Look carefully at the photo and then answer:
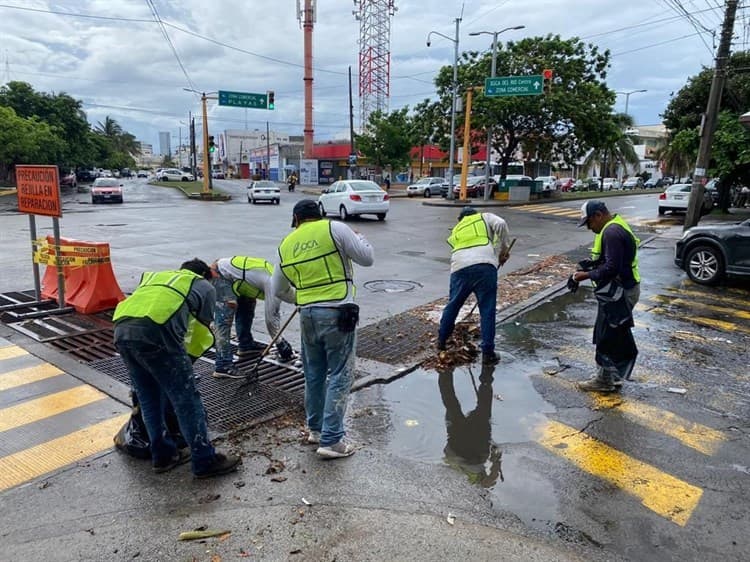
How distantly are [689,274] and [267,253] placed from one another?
8.99m

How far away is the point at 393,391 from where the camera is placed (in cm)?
529

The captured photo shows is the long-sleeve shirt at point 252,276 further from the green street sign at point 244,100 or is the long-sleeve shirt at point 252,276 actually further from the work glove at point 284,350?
the green street sign at point 244,100

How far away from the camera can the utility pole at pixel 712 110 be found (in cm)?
1603

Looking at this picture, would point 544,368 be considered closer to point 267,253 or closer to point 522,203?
point 267,253

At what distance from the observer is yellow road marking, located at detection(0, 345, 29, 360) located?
6.05 m

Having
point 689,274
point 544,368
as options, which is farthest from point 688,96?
point 544,368

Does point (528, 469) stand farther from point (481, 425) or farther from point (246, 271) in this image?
point (246, 271)

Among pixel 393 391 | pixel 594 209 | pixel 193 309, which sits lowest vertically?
pixel 393 391

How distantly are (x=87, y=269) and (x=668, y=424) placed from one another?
293 inches

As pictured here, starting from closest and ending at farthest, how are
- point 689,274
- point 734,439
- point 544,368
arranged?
point 734,439 < point 544,368 < point 689,274

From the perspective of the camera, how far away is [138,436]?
13.1 feet

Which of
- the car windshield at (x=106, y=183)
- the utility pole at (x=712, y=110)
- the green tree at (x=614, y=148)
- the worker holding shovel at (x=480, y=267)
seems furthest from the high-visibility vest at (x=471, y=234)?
the green tree at (x=614, y=148)

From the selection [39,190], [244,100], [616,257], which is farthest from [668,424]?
[244,100]

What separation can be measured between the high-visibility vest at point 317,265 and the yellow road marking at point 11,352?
4.10 metres
